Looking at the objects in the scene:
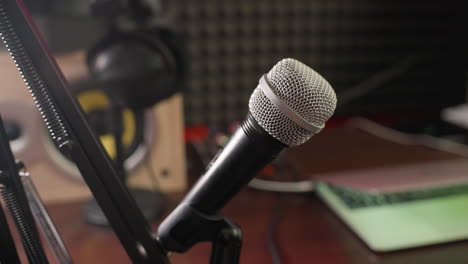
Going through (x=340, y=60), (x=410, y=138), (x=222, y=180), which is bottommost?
(x=410, y=138)

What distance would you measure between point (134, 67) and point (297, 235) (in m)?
0.29

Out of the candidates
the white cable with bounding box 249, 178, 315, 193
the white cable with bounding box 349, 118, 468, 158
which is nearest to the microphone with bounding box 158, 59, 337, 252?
the white cable with bounding box 249, 178, 315, 193

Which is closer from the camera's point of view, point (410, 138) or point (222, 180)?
point (222, 180)

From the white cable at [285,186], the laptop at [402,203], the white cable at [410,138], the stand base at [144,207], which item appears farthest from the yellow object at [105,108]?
the white cable at [410,138]

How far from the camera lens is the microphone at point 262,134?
24 cm

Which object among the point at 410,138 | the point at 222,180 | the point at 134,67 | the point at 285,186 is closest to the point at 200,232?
the point at 222,180

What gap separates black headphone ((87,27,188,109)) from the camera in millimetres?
424

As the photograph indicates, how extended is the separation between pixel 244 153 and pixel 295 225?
0.29 m

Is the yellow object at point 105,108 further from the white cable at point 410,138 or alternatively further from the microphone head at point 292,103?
the white cable at point 410,138

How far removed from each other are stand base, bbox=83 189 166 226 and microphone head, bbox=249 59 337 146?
0.31 metres

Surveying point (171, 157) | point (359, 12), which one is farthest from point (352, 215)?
point (359, 12)

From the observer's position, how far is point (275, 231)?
1.60ft

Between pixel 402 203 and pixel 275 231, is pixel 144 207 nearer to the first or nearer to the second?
pixel 275 231

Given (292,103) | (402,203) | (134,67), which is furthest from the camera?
(402,203)
